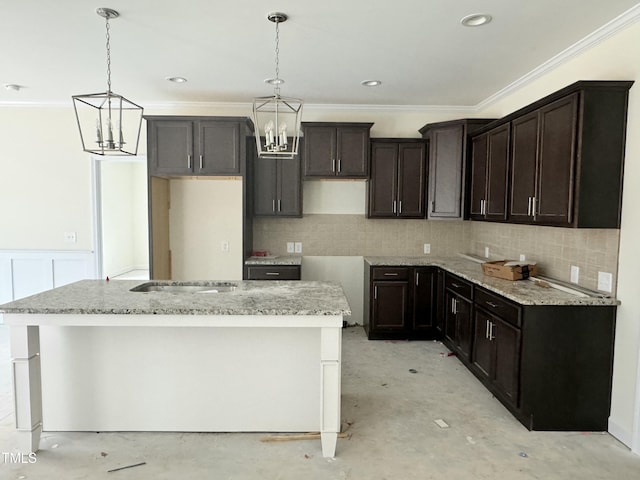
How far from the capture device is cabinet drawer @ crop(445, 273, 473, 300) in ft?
12.5

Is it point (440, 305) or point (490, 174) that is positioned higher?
point (490, 174)

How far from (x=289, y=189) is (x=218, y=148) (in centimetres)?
93

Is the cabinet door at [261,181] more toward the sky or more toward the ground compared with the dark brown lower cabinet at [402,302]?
more toward the sky

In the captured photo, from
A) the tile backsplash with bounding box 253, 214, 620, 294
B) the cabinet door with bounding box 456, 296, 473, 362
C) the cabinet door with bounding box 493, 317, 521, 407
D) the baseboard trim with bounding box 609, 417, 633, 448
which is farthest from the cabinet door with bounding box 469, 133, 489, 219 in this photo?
the baseboard trim with bounding box 609, 417, 633, 448

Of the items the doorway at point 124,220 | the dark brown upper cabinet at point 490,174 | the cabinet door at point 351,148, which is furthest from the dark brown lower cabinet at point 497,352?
Result: the doorway at point 124,220

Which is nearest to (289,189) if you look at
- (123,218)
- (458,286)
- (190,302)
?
(458,286)

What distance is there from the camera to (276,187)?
485 cm

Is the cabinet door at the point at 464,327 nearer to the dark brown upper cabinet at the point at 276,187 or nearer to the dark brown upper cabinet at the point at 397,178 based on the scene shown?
the dark brown upper cabinet at the point at 397,178

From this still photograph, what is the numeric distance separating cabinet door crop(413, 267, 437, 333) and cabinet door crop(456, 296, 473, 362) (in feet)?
2.05

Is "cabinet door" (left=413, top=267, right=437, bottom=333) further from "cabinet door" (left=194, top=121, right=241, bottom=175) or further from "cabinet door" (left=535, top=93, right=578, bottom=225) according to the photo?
"cabinet door" (left=194, top=121, right=241, bottom=175)

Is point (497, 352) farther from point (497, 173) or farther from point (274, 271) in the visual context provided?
point (274, 271)

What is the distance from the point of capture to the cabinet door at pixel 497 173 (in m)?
3.69

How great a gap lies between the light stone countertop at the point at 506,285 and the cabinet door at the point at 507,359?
0.24m

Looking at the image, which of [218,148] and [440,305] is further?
[440,305]
